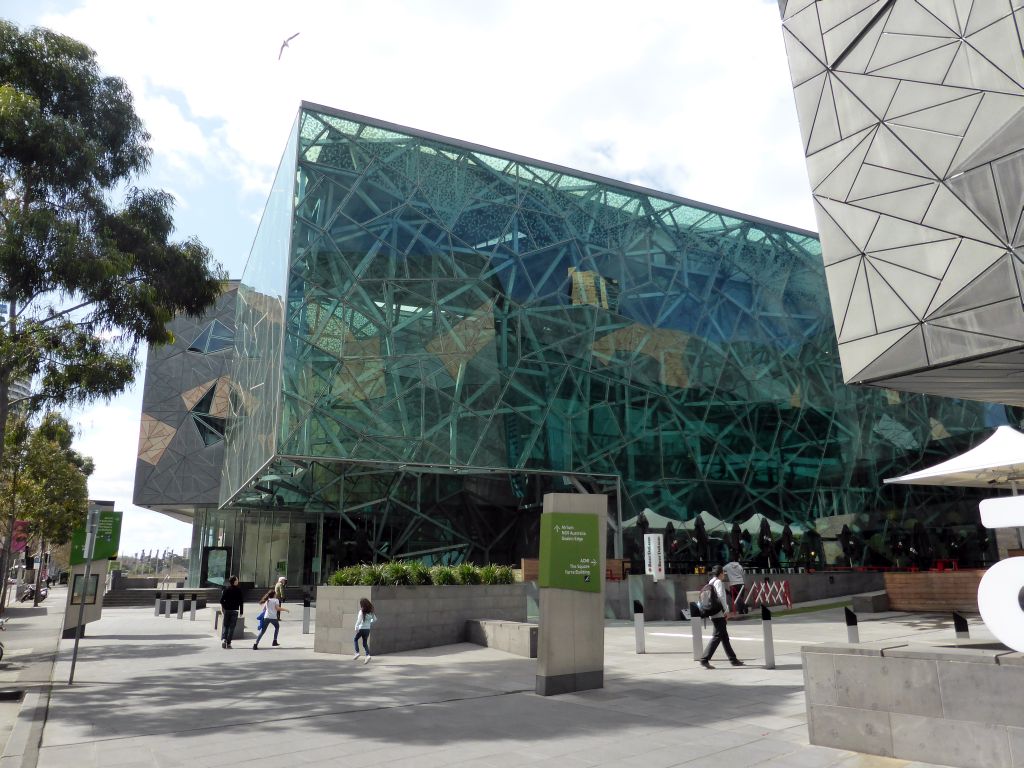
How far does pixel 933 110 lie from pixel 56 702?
19.8 metres

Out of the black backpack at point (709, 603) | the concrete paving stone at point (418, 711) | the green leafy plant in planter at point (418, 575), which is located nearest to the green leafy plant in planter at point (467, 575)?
the green leafy plant in planter at point (418, 575)

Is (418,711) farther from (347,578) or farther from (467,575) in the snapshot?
(467,575)

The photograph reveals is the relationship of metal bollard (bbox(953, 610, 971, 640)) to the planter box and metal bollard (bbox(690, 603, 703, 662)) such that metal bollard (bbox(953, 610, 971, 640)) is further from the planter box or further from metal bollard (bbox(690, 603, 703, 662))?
the planter box

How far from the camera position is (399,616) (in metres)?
15.4

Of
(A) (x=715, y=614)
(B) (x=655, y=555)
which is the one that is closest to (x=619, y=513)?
(B) (x=655, y=555)

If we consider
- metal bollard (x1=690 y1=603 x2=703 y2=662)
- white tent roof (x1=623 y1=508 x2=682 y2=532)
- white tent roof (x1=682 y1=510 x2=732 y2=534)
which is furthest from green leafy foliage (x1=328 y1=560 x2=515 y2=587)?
white tent roof (x1=682 y1=510 x2=732 y2=534)

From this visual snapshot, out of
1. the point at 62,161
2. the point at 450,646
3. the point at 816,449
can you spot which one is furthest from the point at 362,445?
the point at 816,449

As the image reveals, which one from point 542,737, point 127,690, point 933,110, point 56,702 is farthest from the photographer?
point 933,110

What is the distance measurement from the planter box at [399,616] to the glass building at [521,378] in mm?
9679

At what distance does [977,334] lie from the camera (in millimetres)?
15281

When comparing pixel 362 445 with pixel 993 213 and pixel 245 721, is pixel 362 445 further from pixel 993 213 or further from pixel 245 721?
pixel 993 213

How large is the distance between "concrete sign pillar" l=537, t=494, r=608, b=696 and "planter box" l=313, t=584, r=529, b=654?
19.6 feet

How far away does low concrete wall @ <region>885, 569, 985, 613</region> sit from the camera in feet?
69.6

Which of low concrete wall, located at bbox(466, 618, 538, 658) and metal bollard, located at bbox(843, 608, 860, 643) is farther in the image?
low concrete wall, located at bbox(466, 618, 538, 658)
